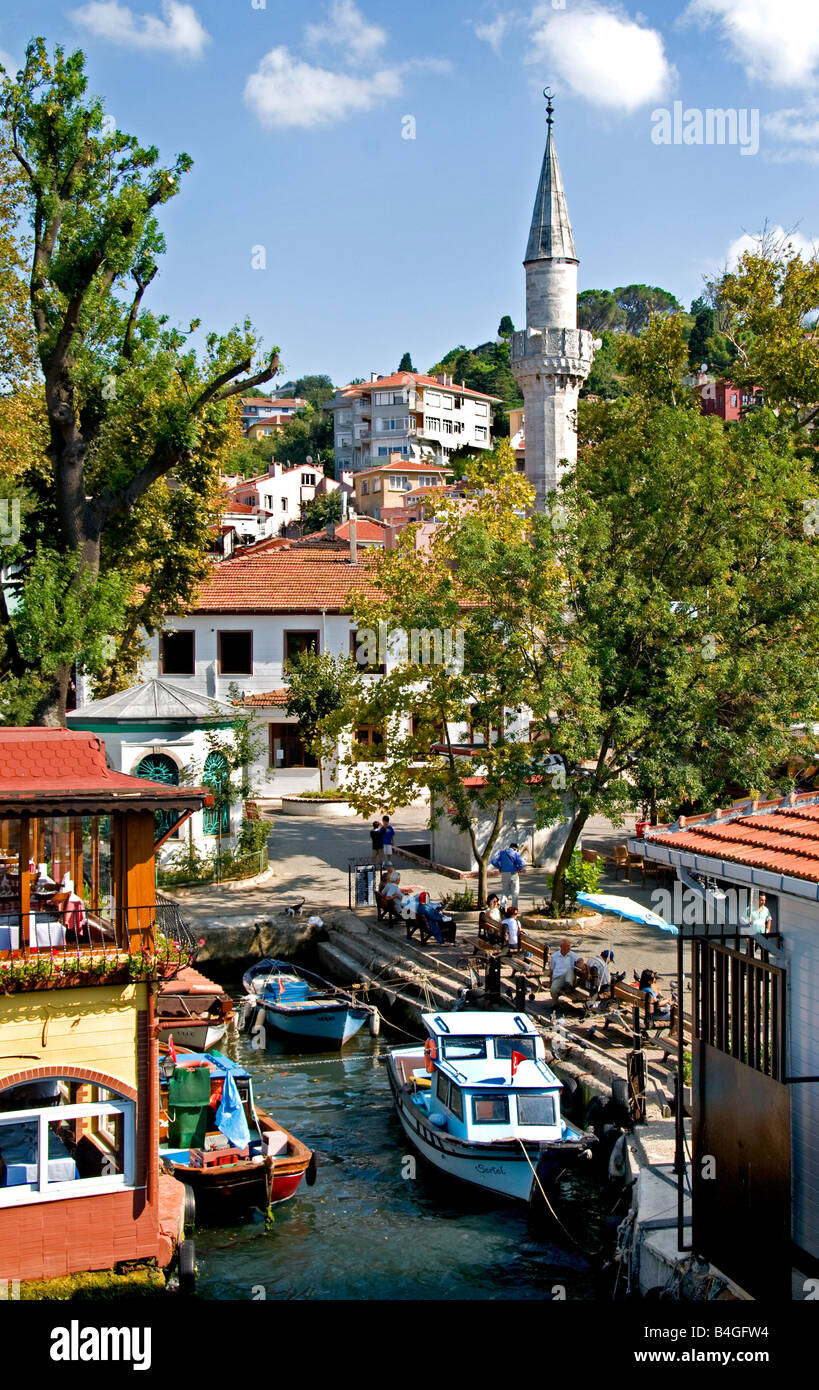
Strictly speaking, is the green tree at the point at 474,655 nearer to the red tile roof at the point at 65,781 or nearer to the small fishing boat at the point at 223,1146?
the small fishing boat at the point at 223,1146

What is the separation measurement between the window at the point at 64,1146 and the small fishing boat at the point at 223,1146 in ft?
3.88

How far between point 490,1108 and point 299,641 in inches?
1066

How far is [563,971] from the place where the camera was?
18344 mm

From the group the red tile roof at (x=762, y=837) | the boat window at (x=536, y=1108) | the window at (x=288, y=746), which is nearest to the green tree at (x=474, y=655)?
the boat window at (x=536, y=1108)

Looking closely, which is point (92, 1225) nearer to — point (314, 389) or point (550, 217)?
point (550, 217)

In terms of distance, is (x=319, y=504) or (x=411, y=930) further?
(x=319, y=504)

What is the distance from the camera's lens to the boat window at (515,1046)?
50.7ft

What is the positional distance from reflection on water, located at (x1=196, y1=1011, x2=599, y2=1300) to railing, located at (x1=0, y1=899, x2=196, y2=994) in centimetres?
362

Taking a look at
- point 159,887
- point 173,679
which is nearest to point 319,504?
point 173,679

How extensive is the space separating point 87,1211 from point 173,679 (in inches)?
1184

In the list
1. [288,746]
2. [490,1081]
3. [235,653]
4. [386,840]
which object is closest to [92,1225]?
[490,1081]
